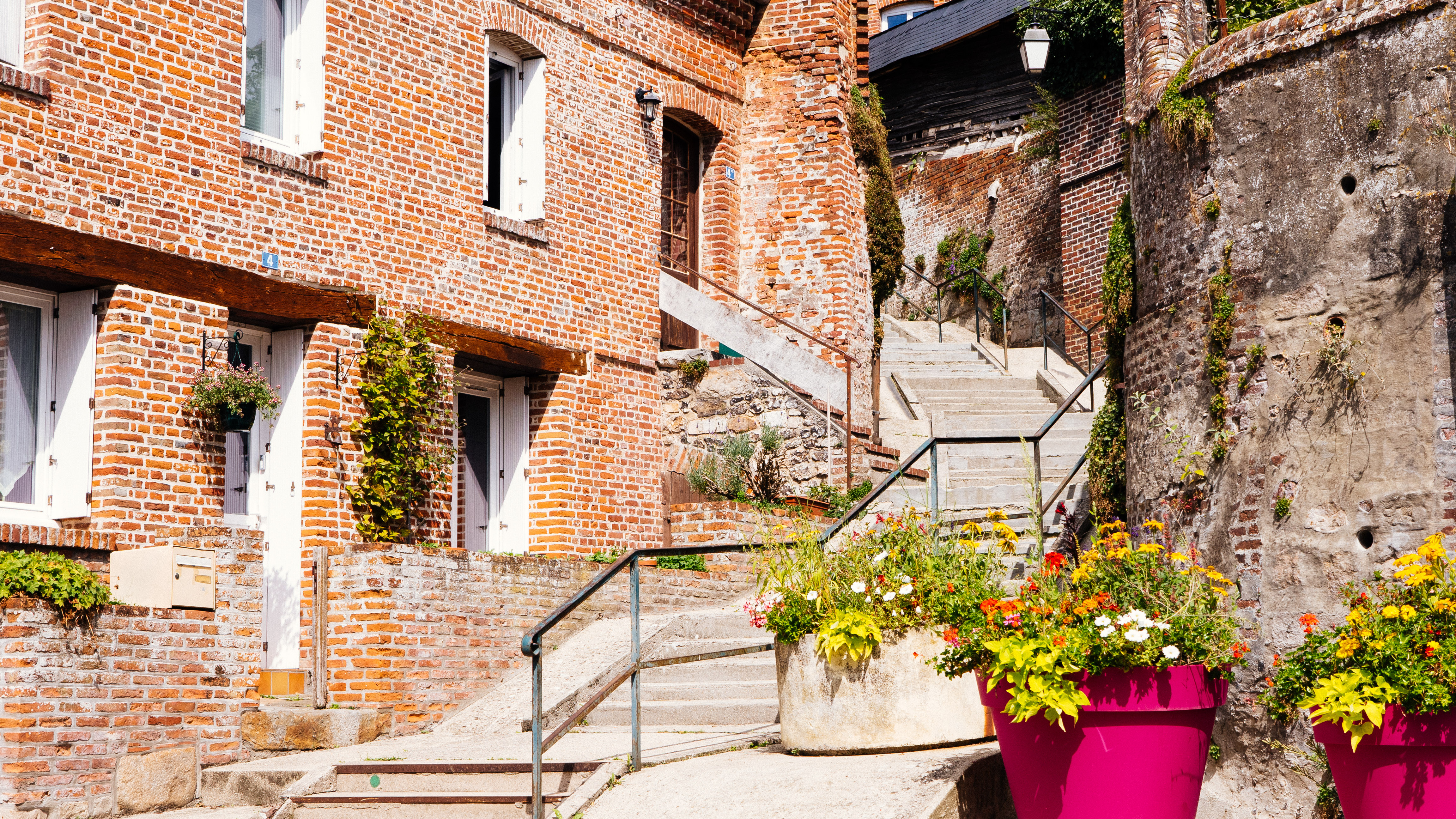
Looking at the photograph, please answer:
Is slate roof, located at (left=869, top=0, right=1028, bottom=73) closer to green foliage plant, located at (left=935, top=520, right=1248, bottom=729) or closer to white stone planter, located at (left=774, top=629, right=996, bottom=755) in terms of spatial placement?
white stone planter, located at (left=774, top=629, right=996, bottom=755)

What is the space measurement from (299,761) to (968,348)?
12.4 meters

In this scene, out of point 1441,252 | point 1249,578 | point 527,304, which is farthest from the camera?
point 527,304

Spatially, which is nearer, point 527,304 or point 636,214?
point 527,304

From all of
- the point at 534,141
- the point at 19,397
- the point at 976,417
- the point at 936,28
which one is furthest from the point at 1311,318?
the point at 936,28

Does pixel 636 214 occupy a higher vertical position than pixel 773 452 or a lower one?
higher

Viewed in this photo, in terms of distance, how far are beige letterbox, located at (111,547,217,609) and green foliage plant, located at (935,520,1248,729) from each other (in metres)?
4.50

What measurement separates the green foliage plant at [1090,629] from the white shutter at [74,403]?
5.77 meters

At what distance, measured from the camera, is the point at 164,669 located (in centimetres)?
808

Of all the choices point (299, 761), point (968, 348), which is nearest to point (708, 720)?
point (299, 761)

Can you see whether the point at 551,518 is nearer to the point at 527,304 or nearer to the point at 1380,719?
the point at 527,304

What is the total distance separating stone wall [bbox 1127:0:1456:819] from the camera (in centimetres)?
668

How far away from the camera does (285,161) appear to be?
1034 centimetres

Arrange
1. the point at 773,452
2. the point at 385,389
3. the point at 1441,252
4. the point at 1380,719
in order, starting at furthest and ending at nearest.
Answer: the point at 773,452, the point at 385,389, the point at 1441,252, the point at 1380,719

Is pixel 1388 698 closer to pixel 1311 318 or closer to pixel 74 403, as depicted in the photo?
pixel 1311 318
